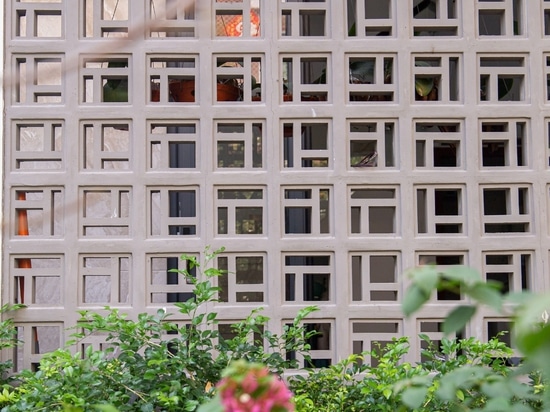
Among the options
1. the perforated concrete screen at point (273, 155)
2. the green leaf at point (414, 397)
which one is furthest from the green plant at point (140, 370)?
Answer: the green leaf at point (414, 397)

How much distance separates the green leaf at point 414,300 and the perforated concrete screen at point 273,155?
102 centimetres

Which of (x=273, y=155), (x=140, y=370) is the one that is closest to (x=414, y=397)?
(x=140, y=370)

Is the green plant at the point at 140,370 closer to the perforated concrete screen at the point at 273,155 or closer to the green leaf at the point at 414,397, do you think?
the perforated concrete screen at the point at 273,155

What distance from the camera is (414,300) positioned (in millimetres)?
508

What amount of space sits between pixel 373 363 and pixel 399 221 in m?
0.53

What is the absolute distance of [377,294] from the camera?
1988 mm

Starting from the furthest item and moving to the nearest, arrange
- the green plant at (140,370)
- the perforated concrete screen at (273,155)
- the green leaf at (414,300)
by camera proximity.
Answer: the perforated concrete screen at (273,155) < the green plant at (140,370) < the green leaf at (414,300)

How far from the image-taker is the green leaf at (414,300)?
19.9 inches

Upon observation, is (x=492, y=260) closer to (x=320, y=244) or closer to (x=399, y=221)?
(x=399, y=221)

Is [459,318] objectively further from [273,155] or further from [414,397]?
[273,155]

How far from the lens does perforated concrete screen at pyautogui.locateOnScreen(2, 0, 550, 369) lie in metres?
1.53

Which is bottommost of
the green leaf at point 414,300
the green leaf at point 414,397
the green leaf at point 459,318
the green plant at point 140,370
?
the green plant at point 140,370

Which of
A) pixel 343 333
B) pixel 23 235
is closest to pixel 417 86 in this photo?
pixel 343 333

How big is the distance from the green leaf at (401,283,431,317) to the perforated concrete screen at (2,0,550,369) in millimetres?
1018
